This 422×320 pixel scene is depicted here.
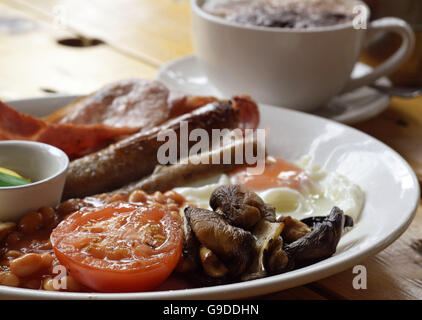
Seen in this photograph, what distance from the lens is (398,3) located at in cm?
333

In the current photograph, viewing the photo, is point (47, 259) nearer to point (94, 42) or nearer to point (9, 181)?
point (9, 181)

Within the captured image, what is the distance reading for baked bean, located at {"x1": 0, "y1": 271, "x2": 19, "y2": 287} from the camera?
1.39 metres

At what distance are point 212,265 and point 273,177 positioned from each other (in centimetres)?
74

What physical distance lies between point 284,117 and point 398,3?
1.43 m

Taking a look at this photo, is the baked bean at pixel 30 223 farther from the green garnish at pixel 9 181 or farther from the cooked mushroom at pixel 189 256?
the cooked mushroom at pixel 189 256

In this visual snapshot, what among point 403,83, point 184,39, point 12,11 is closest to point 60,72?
point 184,39

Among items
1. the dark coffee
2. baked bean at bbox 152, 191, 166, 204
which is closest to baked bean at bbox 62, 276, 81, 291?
baked bean at bbox 152, 191, 166, 204

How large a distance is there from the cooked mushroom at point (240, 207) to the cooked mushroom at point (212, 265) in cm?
15

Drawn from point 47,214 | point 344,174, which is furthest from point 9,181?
point 344,174

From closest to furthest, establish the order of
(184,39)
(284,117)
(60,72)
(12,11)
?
(284,117), (60,72), (184,39), (12,11)

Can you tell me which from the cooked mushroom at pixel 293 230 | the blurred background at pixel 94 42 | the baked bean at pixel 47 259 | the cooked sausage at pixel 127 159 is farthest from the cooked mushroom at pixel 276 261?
the blurred background at pixel 94 42

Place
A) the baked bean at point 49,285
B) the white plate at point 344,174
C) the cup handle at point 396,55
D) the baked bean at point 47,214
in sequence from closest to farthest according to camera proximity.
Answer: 1. the white plate at point 344,174
2. the baked bean at point 49,285
3. the baked bean at point 47,214
4. the cup handle at point 396,55

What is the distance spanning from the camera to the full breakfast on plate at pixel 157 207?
1396 mm
